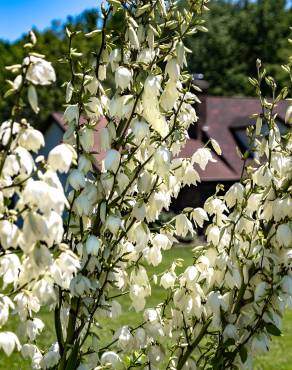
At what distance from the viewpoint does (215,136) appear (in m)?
22.0

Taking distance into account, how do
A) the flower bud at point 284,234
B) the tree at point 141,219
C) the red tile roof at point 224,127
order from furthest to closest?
the red tile roof at point 224,127
the flower bud at point 284,234
the tree at point 141,219

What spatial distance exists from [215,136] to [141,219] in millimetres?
19832

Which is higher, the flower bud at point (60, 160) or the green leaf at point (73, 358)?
the flower bud at point (60, 160)

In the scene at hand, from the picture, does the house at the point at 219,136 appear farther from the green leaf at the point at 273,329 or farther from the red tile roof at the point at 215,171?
the green leaf at the point at 273,329

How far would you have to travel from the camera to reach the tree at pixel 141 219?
88.8 inches

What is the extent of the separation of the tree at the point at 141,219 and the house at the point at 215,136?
16.0 meters

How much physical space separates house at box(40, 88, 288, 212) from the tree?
1602 centimetres

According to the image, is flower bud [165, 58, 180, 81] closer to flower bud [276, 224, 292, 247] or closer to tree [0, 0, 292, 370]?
tree [0, 0, 292, 370]

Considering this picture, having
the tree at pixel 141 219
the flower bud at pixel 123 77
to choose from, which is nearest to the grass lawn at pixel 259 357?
the tree at pixel 141 219

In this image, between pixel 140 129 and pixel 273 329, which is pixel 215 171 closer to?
pixel 273 329

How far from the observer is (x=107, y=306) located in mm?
2467

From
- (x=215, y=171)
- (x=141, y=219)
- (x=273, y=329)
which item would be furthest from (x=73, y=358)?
(x=215, y=171)

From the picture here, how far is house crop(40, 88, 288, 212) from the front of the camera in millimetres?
19906

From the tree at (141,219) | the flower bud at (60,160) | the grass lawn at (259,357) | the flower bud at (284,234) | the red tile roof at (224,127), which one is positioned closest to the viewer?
the flower bud at (60,160)
